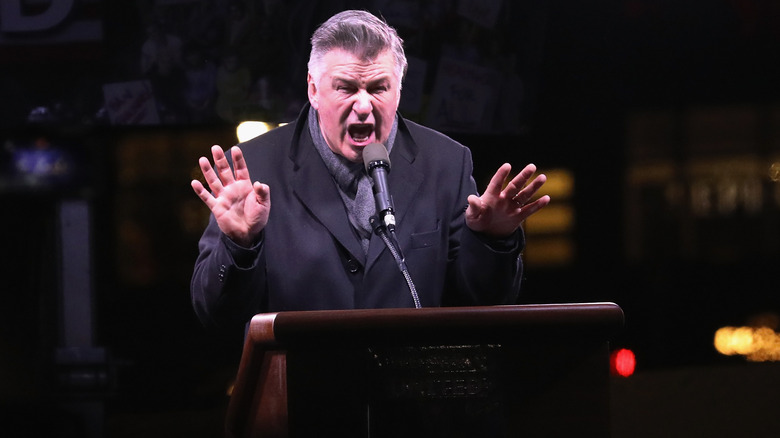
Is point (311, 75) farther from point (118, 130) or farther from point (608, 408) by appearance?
point (118, 130)

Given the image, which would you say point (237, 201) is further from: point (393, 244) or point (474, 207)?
point (474, 207)

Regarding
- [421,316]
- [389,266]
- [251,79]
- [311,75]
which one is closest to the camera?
[421,316]

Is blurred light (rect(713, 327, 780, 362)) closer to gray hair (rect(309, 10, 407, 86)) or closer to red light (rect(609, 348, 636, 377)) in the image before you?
red light (rect(609, 348, 636, 377))

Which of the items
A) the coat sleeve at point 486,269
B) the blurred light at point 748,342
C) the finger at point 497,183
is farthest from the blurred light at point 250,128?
the blurred light at point 748,342

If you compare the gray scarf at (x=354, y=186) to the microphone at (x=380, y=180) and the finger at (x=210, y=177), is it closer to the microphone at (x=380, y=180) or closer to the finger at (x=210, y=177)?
the microphone at (x=380, y=180)

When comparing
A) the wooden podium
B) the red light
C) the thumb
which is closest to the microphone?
the thumb

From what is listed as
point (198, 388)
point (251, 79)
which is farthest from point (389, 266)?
point (198, 388)

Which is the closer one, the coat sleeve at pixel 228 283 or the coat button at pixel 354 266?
the coat sleeve at pixel 228 283

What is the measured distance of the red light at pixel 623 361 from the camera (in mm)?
4512

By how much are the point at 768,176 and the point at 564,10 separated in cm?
180

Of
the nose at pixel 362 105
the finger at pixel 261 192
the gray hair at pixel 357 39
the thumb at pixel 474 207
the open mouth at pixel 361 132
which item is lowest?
the thumb at pixel 474 207

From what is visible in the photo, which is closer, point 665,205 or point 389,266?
point 389,266

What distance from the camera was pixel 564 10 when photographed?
4375mm

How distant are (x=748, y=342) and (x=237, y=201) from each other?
153 inches
